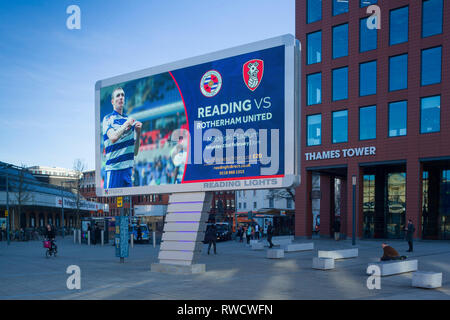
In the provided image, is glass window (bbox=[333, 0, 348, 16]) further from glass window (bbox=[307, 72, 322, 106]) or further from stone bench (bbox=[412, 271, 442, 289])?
stone bench (bbox=[412, 271, 442, 289])

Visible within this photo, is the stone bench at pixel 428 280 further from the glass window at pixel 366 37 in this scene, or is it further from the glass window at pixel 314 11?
the glass window at pixel 314 11

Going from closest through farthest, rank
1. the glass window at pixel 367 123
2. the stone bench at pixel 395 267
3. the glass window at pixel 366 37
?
the stone bench at pixel 395 267, the glass window at pixel 367 123, the glass window at pixel 366 37

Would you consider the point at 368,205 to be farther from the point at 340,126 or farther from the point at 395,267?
the point at 395,267

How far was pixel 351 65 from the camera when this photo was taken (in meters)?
38.4

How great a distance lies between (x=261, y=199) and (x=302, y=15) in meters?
60.8

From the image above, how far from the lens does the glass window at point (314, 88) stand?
133 ft

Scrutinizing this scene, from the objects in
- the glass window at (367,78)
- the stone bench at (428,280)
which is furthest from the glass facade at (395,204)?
the stone bench at (428,280)

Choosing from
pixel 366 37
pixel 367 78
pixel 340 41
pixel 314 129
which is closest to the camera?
pixel 367 78

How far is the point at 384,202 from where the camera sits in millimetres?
41594

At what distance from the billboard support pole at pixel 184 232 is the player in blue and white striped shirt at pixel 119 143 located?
236 centimetres

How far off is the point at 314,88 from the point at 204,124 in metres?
27.2

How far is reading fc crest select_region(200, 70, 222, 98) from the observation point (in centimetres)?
1564

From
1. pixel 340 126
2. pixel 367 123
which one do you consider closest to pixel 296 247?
pixel 367 123
